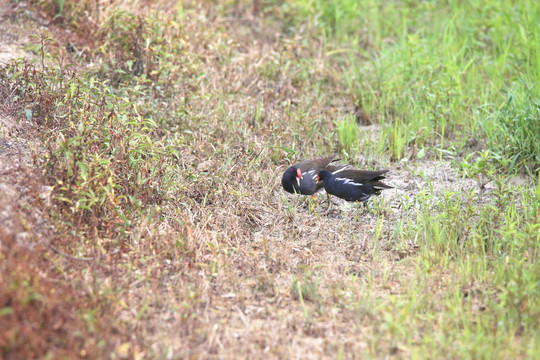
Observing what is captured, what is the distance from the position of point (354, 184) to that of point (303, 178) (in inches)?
20.7

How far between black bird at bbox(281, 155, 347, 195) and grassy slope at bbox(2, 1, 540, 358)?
0.68ft

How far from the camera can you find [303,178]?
582 cm

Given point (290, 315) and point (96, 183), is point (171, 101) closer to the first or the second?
point (96, 183)

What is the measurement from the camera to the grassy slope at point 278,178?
4.04 metres

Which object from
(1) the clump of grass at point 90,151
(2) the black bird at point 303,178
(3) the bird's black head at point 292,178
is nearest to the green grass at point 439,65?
(2) the black bird at point 303,178

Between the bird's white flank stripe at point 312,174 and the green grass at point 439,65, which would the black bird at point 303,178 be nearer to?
the bird's white flank stripe at point 312,174

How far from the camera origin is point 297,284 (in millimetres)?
4387

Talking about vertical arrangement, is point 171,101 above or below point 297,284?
above

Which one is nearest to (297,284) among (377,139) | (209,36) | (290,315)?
(290,315)

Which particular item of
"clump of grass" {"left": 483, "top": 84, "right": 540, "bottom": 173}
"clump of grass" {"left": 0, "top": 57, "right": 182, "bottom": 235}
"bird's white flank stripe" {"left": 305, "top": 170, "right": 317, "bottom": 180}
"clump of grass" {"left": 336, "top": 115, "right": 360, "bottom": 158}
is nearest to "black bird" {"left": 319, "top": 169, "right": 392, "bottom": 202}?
"bird's white flank stripe" {"left": 305, "top": 170, "right": 317, "bottom": 180}

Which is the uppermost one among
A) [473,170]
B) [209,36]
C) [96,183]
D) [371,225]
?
[209,36]

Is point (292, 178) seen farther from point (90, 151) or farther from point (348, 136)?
point (90, 151)

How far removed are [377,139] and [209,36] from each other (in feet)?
9.61

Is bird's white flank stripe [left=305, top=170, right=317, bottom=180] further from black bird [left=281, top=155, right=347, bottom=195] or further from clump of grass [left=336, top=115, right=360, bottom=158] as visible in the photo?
clump of grass [left=336, top=115, right=360, bottom=158]
